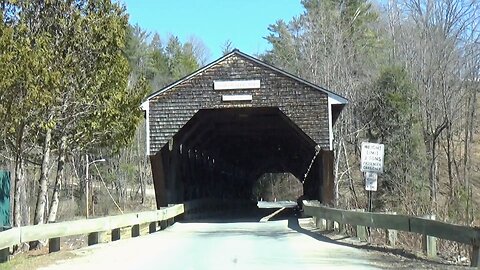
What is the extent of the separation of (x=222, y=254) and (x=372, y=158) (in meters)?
4.55

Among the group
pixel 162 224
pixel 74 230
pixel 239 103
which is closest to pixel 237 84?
pixel 239 103

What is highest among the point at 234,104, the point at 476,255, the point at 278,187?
the point at 234,104

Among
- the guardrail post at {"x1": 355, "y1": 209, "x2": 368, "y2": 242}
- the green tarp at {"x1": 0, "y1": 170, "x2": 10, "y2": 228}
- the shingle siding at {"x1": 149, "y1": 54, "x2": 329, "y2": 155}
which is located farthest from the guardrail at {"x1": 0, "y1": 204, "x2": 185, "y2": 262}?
the guardrail post at {"x1": 355, "y1": 209, "x2": 368, "y2": 242}

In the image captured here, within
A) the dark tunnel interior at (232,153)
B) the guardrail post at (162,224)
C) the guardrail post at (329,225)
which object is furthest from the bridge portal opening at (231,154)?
the guardrail post at (329,225)

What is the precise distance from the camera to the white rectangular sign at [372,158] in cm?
1355

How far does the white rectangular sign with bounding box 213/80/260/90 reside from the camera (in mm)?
22047

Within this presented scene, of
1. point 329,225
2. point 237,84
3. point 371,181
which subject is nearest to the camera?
point 371,181

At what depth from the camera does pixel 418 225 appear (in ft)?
33.3

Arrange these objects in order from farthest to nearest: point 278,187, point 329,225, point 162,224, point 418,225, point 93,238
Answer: point 278,187, point 162,224, point 329,225, point 93,238, point 418,225

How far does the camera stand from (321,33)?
37.1m

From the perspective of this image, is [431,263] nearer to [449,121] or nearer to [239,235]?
[239,235]

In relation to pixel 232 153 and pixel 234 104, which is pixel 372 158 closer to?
pixel 234 104

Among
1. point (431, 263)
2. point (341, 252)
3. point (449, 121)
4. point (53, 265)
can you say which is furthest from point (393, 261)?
point (449, 121)

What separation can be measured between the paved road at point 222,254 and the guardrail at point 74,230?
1.24ft
